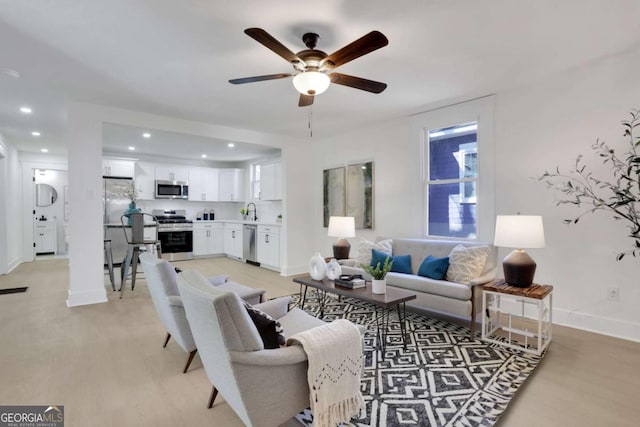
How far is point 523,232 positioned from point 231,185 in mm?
7018

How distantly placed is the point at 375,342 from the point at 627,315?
7.60 feet

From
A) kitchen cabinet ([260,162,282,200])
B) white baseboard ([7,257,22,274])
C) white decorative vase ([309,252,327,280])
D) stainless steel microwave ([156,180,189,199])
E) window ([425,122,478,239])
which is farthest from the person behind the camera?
stainless steel microwave ([156,180,189,199])

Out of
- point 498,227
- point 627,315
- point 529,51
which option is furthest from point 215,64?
point 627,315

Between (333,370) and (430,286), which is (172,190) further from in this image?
(333,370)

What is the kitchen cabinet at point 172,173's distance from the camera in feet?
24.8

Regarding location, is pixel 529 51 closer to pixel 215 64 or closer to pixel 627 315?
pixel 627 315

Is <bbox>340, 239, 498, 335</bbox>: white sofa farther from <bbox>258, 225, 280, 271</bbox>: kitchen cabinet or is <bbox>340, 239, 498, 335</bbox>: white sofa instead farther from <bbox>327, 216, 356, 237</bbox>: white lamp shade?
<bbox>258, 225, 280, 271</bbox>: kitchen cabinet

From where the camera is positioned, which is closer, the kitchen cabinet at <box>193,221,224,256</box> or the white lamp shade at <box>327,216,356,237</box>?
the white lamp shade at <box>327,216,356,237</box>

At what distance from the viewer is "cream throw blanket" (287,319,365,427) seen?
150cm

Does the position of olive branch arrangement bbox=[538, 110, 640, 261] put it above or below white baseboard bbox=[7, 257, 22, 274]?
above

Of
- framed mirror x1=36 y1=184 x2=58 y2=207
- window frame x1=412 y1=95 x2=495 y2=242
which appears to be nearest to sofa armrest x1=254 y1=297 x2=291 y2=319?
window frame x1=412 y1=95 x2=495 y2=242

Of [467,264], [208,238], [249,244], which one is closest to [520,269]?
[467,264]

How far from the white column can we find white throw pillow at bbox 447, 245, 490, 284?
4243 millimetres

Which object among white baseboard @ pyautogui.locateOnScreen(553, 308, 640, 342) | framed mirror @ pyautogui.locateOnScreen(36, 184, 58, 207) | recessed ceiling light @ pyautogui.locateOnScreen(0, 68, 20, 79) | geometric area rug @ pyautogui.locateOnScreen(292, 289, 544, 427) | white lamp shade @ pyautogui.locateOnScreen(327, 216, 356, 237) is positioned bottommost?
geometric area rug @ pyautogui.locateOnScreen(292, 289, 544, 427)
